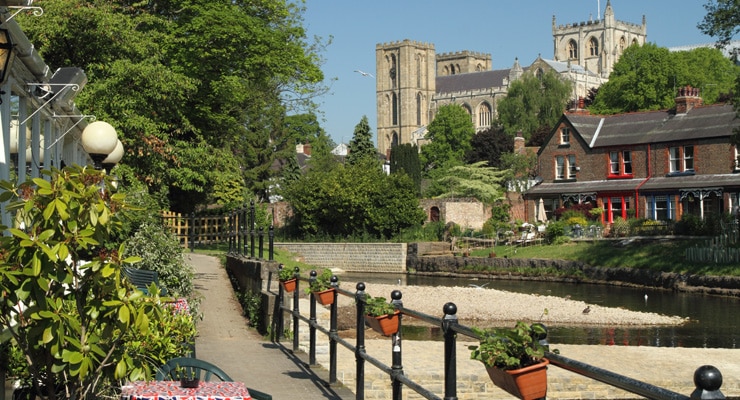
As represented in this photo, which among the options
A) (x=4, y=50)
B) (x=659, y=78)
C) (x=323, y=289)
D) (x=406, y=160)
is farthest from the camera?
(x=406, y=160)

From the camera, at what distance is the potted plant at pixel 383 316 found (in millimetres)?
8922

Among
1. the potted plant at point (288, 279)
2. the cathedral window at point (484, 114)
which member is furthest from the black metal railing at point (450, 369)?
the cathedral window at point (484, 114)

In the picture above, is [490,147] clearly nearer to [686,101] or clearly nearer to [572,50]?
[686,101]

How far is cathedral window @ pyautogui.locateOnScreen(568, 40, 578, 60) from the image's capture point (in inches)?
6895

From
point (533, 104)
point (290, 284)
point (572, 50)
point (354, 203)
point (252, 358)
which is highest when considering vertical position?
point (572, 50)

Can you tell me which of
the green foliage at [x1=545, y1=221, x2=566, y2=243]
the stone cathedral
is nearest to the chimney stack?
the green foliage at [x1=545, y1=221, x2=566, y2=243]

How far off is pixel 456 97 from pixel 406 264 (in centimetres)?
11053

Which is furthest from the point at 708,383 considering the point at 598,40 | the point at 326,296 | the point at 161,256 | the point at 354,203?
the point at 598,40

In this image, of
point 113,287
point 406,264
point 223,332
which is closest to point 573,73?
point 406,264

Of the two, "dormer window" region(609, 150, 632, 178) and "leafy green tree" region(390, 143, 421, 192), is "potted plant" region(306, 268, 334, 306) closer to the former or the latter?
"dormer window" region(609, 150, 632, 178)

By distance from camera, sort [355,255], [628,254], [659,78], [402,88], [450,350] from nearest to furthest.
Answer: [450,350]
[628,254]
[355,255]
[659,78]
[402,88]

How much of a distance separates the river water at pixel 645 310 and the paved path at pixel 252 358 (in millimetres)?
5310

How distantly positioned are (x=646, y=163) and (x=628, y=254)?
1283cm

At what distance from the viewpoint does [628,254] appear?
1737 inches
